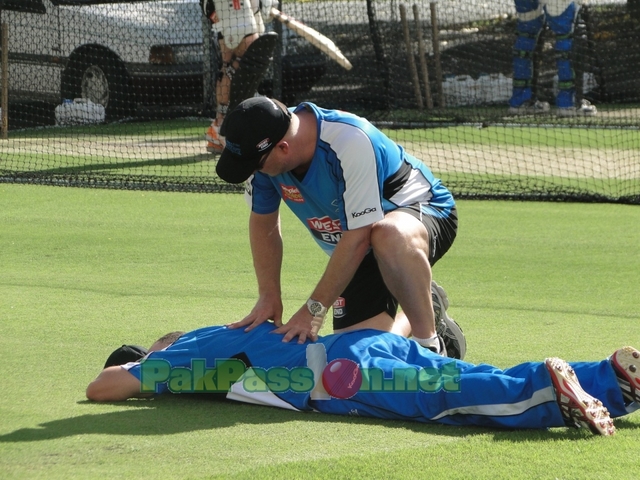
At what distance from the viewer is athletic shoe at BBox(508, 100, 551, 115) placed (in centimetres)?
1362

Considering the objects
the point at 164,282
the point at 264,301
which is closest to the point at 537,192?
the point at 164,282

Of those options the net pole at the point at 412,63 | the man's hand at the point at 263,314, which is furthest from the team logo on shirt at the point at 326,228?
the net pole at the point at 412,63

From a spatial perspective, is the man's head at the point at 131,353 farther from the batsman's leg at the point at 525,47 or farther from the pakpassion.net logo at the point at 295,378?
the batsman's leg at the point at 525,47

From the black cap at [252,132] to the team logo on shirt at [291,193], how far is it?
386 millimetres

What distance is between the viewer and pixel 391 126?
12.5 meters

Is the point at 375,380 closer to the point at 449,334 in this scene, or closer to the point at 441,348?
the point at 441,348

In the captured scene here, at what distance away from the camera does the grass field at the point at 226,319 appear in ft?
10.5

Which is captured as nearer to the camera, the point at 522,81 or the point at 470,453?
the point at 470,453

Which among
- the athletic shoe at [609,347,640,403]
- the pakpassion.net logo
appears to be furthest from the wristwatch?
the athletic shoe at [609,347,640,403]

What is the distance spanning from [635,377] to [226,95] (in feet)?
25.4

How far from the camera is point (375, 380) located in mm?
3738

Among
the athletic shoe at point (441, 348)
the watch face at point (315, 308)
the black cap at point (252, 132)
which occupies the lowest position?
the athletic shoe at point (441, 348)

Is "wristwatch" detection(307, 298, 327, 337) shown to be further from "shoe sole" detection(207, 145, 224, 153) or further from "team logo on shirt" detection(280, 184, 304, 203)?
"shoe sole" detection(207, 145, 224, 153)

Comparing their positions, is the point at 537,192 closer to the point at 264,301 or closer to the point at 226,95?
the point at 226,95
